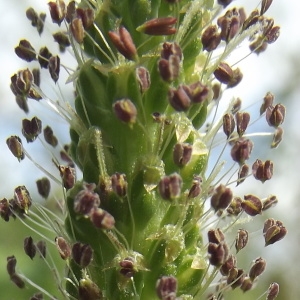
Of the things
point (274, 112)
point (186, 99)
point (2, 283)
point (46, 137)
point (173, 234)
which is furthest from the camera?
point (2, 283)

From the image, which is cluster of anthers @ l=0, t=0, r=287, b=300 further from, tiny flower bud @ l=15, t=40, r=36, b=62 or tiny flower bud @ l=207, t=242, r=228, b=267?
tiny flower bud @ l=15, t=40, r=36, b=62

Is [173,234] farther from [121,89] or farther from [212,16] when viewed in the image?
[212,16]

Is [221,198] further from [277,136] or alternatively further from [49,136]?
[49,136]

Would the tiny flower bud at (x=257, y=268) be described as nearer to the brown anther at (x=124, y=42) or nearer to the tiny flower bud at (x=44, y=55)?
the brown anther at (x=124, y=42)

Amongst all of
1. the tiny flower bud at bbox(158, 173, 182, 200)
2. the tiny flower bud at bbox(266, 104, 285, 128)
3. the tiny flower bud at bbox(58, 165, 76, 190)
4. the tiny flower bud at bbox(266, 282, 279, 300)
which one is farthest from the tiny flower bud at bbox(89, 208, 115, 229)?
the tiny flower bud at bbox(266, 104, 285, 128)

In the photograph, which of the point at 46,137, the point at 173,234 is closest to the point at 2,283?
the point at 46,137

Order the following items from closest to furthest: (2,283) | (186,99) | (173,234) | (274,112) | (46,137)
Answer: (186,99)
(173,234)
(274,112)
(46,137)
(2,283)

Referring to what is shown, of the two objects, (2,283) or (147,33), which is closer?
(147,33)

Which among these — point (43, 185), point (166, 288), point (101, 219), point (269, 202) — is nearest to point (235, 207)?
point (269, 202)
